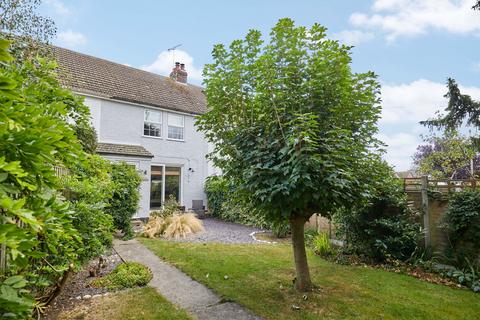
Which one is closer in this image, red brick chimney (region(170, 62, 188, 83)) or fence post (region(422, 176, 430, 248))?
fence post (region(422, 176, 430, 248))

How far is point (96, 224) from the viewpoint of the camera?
398cm

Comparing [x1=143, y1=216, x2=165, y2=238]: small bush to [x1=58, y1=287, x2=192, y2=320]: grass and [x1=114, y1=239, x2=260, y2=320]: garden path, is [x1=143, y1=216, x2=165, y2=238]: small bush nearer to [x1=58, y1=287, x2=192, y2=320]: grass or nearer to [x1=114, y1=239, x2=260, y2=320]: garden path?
[x1=114, y1=239, x2=260, y2=320]: garden path

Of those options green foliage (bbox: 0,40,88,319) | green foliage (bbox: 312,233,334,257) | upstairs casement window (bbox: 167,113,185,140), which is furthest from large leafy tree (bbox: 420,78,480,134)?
green foliage (bbox: 0,40,88,319)

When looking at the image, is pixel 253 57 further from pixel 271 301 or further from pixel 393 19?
pixel 393 19

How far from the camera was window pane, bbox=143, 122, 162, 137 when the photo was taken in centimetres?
1508

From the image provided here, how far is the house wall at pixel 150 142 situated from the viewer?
44.2ft

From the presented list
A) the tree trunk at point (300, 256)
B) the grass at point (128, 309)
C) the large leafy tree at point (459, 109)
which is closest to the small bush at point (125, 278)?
the grass at point (128, 309)

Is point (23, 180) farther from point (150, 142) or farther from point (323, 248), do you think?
point (150, 142)

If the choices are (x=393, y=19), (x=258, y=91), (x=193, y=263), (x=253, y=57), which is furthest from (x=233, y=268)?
(x=393, y=19)

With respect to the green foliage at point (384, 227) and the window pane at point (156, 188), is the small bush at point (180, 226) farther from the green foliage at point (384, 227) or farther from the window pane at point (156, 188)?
the green foliage at point (384, 227)

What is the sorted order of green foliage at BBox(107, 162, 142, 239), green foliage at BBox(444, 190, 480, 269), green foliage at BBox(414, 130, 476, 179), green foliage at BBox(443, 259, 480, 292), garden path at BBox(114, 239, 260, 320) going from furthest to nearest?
green foliage at BBox(414, 130, 476, 179)
green foliage at BBox(107, 162, 142, 239)
green foliage at BBox(444, 190, 480, 269)
green foliage at BBox(443, 259, 480, 292)
garden path at BBox(114, 239, 260, 320)

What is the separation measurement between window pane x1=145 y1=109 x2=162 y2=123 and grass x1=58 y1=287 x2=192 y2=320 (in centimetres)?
1159

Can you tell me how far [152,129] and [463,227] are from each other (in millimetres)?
13680

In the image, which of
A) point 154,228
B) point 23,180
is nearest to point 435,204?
point 23,180
